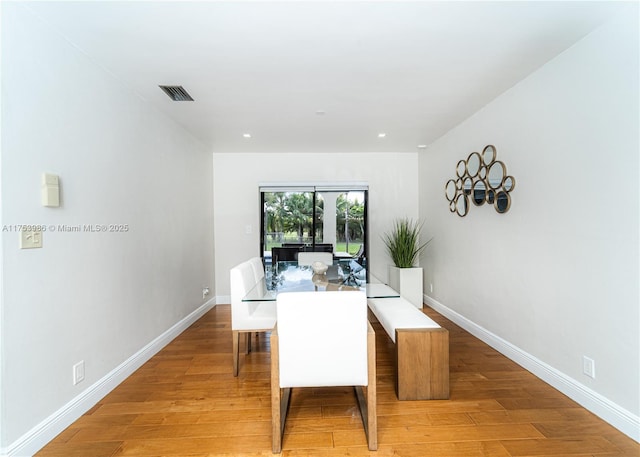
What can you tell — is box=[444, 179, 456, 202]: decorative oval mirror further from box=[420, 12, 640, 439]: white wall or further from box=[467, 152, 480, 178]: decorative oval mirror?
box=[420, 12, 640, 439]: white wall

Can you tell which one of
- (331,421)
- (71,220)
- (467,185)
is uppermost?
(467,185)

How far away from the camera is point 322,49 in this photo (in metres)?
1.95

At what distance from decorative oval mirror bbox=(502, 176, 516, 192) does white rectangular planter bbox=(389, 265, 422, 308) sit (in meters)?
1.77

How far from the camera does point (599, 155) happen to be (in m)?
1.85

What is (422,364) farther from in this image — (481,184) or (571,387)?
(481,184)

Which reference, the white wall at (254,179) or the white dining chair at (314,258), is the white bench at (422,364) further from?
the white wall at (254,179)

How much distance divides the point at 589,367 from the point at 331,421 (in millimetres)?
1707

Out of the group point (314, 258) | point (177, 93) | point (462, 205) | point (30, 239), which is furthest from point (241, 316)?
point (462, 205)

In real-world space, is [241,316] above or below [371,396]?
above

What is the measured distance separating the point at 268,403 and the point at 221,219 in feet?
10.5

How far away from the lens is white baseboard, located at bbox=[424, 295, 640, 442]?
1.71 metres

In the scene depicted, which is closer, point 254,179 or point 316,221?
point 254,179

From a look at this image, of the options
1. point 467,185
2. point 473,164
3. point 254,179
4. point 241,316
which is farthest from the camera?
point 254,179

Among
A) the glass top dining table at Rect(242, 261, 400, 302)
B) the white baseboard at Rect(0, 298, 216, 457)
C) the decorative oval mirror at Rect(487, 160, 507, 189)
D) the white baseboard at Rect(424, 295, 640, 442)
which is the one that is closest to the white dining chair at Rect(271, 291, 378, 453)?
the glass top dining table at Rect(242, 261, 400, 302)
